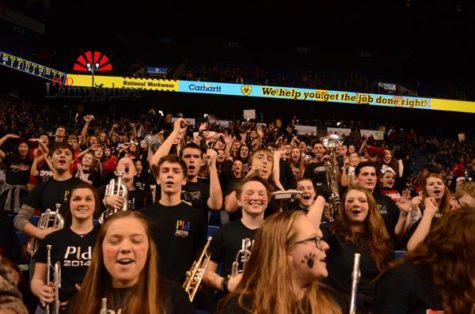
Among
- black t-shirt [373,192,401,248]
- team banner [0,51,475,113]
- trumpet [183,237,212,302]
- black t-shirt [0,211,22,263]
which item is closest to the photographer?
trumpet [183,237,212,302]

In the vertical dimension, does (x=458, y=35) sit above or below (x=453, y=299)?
above

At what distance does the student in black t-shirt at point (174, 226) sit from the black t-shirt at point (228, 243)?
259mm

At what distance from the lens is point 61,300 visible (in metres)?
3.26

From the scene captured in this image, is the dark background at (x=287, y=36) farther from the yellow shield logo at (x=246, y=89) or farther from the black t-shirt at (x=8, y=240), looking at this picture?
the black t-shirt at (x=8, y=240)

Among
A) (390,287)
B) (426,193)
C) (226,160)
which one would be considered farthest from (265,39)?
(390,287)

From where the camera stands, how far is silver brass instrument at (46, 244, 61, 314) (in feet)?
9.82

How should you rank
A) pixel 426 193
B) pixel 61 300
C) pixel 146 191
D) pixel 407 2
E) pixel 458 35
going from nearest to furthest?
pixel 61 300 < pixel 426 193 < pixel 146 191 < pixel 407 2 < pixel 458 35

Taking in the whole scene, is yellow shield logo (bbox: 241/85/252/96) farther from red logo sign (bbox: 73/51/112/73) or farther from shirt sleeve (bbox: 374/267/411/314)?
shirt sleeve (bbox: 374/267/411/314)

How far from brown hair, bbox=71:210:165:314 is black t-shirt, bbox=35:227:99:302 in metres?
1.13

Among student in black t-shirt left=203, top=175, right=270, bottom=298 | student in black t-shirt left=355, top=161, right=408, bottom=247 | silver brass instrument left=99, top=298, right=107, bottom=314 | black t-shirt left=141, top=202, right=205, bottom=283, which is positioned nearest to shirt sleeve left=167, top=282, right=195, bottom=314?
silver brass instrument left=99, top=298, right=107, bottom=314

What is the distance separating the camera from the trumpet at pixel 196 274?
3443 millimetres

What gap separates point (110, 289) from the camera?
2.25 meters

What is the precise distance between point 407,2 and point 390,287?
28.5 metres

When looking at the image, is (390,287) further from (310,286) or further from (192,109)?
(192,109)
